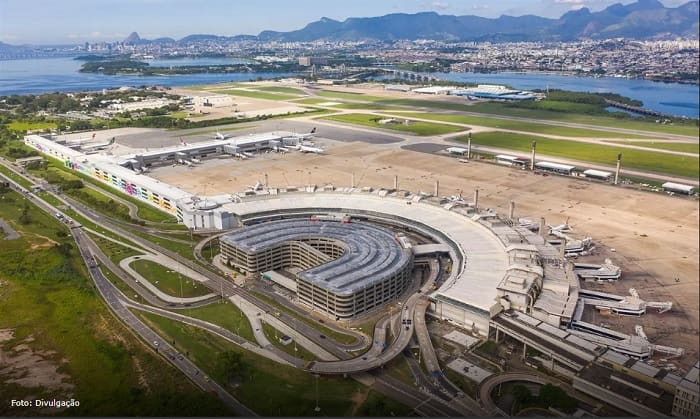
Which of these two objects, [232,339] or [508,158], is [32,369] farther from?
[508,158]

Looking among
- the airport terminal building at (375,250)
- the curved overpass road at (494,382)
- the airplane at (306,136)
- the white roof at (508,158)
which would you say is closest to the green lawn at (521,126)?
the white roof at (508,158)

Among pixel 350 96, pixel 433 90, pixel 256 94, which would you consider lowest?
pixel 350 96

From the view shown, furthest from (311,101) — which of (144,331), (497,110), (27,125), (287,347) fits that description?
(287,347)

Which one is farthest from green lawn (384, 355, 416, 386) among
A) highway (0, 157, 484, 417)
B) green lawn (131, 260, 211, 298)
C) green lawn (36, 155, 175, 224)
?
green lawn (36, 155, 175, 224)

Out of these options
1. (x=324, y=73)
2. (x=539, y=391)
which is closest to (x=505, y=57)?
(x=324, y=73)

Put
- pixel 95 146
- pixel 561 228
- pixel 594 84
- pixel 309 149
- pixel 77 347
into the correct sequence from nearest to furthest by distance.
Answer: pixel 77 347 < pixel 561 228 < pixel 594 84 < pixel 309 149 < pixel 95 146

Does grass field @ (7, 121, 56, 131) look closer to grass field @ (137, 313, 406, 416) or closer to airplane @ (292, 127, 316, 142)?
airplane @ (292, 127, 316, 142)
